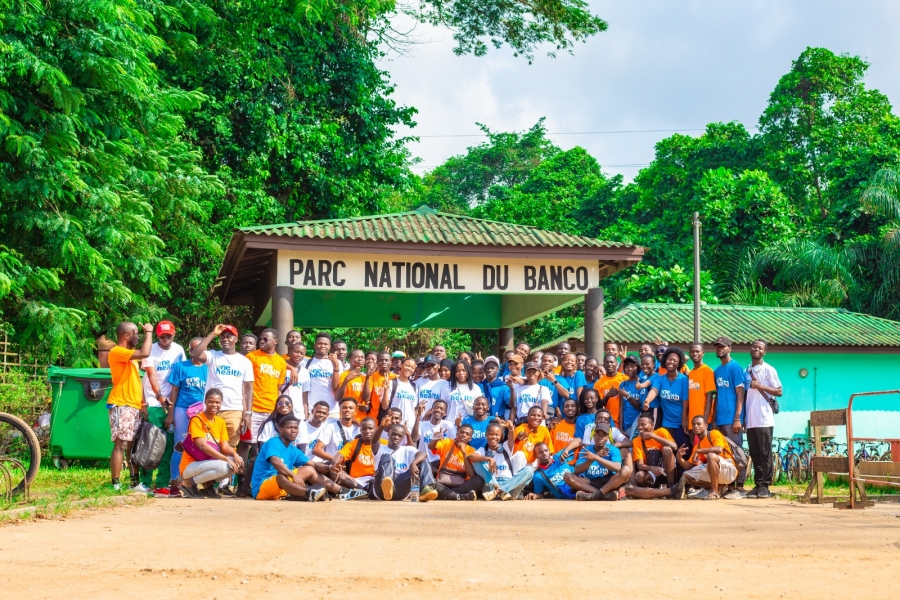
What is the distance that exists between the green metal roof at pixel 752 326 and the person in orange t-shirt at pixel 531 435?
10207mm

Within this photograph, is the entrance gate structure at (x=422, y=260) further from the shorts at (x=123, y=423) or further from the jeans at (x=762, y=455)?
the jeans at (x=762, y=455)

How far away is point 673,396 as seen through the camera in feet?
39.0

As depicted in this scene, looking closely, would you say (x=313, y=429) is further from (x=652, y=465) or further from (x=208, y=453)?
(x=652, y=465)

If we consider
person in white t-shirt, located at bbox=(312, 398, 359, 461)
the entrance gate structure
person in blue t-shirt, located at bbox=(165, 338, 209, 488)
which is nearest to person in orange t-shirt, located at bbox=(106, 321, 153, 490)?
person in blue t-shirt, located at bbox=(165, 338, 209, 488)

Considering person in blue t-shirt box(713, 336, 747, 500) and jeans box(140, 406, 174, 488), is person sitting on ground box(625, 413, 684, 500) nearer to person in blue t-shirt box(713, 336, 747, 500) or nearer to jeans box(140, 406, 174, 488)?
person in blue t-shirt box(713, 336, 747, 500)

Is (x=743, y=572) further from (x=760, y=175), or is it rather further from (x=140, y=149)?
(x=760, y=175)

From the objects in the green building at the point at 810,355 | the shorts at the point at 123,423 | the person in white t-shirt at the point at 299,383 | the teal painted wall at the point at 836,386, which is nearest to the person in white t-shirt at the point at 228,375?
the person in white t-shirt at the point at 299,383

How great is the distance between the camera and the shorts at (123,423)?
10.4m

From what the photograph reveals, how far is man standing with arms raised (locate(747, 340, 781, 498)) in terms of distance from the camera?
1185cm

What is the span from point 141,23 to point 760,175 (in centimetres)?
1989

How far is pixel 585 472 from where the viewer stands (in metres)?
→ 11.4

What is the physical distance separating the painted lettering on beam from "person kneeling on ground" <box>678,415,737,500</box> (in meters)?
4.22

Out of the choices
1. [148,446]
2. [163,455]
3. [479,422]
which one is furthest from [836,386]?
[148,446]

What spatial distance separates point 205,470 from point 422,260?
5.00 meters
